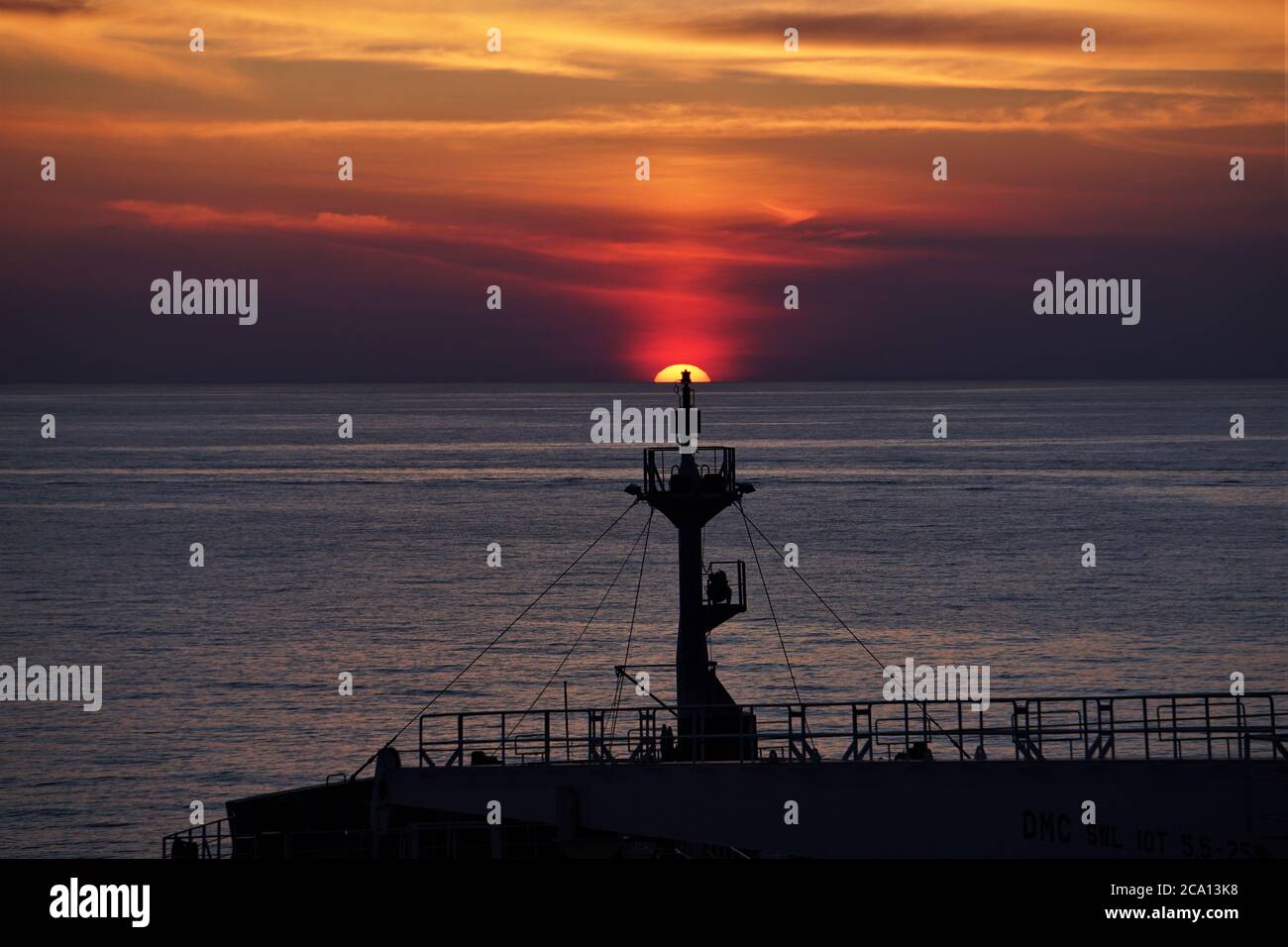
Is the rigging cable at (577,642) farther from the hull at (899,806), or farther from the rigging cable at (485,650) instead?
the hull at (899,806)

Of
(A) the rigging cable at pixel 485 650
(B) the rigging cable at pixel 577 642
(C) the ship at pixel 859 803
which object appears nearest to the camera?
(C) the ship at pixel 859 803

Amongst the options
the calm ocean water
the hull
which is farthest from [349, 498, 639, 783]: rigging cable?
the hull

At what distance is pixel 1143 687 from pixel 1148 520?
7313cm

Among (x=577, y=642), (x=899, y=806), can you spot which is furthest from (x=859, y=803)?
(x=577, y=642)

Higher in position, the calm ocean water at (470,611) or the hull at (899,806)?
the calm ocean water at (470,611)

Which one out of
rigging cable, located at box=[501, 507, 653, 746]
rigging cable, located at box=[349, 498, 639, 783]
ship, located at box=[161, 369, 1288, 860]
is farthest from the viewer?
rigging cable, located at box=[501, 507, 653, 746]

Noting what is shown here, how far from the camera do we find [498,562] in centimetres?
11050

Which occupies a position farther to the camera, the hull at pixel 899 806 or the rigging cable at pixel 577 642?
the rigging cable at pixel 577 642

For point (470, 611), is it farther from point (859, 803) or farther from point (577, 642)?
point (859, 803)

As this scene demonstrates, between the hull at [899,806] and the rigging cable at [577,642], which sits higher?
the rigging cable at [577,642]

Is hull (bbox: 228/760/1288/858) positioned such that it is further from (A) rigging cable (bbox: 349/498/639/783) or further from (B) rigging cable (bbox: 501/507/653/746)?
(B) rigging cable (bbox: 501/507/653/746)

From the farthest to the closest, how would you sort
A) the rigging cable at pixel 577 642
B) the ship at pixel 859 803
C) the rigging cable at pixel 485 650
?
the rigging cable at pixel 577 642 < the rigging cable at pixel 485 650 < the ship at pixel 859 803

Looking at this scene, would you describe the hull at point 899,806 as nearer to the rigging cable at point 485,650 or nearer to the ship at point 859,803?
the ship at point 859,803

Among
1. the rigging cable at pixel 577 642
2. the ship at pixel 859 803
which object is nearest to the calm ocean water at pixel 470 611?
the rigging cable at pixel 577 642
